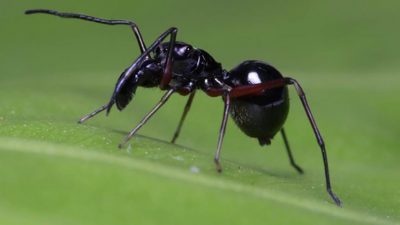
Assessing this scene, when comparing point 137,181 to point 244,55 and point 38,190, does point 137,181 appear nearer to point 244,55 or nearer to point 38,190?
point 38,190

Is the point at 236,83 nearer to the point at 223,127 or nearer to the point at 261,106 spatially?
the point at 261,106

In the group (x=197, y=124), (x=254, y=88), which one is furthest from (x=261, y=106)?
(x=197, y=124)

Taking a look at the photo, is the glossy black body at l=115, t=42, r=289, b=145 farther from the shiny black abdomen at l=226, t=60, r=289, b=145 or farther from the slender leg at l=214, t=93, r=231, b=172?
the slender leg at l=214, t=93, r=231, b=172

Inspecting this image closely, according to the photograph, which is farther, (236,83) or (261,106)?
(236,83)

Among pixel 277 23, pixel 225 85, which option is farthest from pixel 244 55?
pixel 225 85

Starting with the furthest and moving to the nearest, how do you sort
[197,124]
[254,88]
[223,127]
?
[197,124]
[254,88]
[223,127]

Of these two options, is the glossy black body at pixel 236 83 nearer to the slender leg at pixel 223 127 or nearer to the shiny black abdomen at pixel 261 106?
the shiny black abdomen at pixel 261 106

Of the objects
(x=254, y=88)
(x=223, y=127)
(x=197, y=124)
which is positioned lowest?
(x=197, y=124)
